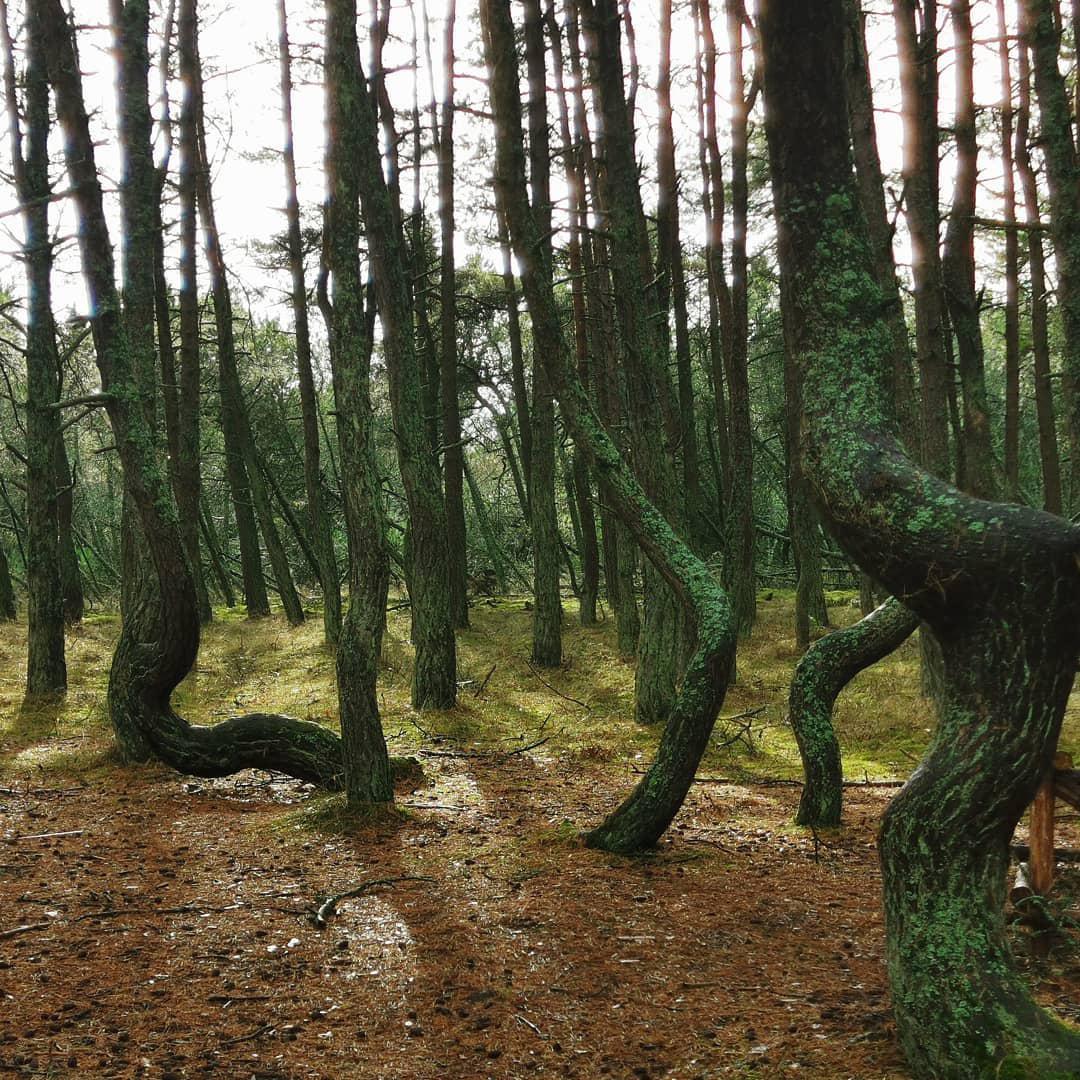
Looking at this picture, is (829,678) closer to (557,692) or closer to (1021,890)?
(1021,890)

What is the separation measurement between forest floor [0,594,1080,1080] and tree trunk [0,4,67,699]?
2.83 meters

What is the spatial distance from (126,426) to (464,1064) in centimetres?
678

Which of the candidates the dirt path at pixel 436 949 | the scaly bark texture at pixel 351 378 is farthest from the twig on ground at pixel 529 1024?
the scaly bark texture at pixel 351 378

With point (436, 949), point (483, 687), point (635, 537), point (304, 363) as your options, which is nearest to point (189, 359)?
point (304, 363)

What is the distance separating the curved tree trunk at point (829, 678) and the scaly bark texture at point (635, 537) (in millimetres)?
923

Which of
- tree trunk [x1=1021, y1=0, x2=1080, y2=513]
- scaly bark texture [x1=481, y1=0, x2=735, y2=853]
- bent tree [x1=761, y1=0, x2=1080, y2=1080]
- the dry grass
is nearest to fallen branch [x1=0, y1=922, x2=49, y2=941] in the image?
scaly bark texture [x1=481, y1=0, x2=735, y2=853]

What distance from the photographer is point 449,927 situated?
5434mm

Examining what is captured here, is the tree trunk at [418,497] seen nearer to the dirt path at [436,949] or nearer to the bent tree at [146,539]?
the bent tree at [146,539]

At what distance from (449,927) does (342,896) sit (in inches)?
31.4

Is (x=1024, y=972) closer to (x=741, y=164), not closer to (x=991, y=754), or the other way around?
(x=991, y=754)

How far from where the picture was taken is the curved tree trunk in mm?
6941

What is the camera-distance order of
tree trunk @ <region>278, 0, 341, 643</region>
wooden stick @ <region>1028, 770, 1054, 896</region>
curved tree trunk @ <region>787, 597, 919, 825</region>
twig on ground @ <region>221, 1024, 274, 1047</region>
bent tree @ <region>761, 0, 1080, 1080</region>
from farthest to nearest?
tree trunk @ <region>278, 0, 341, 643</region>, curved tree trunk @ <region>787, 597, 919, 825</region>, wooden stick @ <region>1028, 770, 1054, 896</region>, twig on ground @ <region>221, 1024, 274, 1047</region>, bent tree @ <region>761, 0, 1080, 1080</region>

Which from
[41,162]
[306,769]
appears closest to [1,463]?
[41,162]

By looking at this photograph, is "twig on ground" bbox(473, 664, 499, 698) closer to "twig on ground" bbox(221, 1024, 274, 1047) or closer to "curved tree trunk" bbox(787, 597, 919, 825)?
"curved tree trunk" bbox(787, 597, 919, 825)
